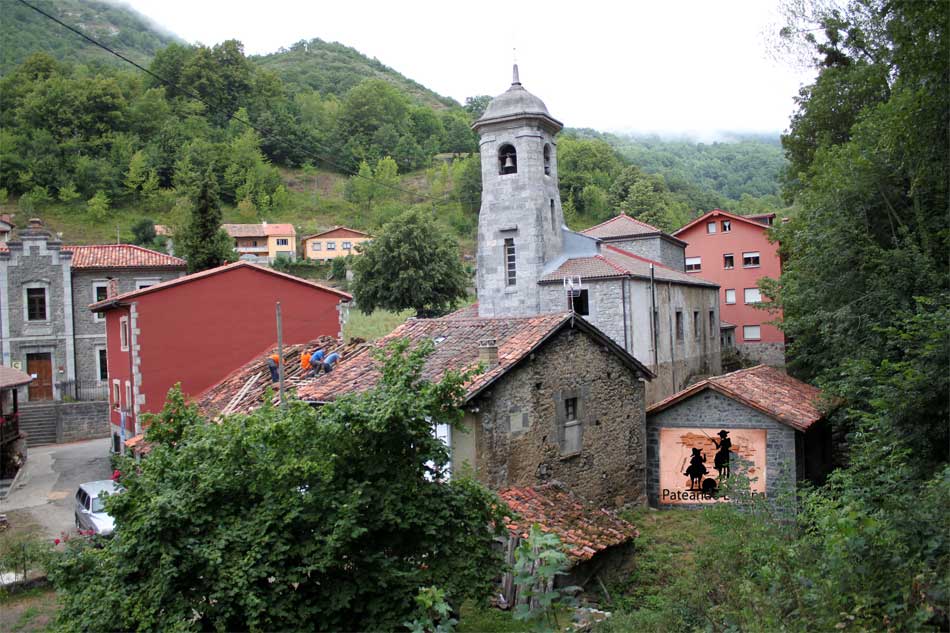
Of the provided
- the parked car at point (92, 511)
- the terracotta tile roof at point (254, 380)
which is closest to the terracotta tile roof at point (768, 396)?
the terracotta tile roof at point (254, 380)

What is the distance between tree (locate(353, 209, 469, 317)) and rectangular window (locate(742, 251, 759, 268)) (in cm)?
1600

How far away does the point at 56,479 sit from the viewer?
21.4 metres

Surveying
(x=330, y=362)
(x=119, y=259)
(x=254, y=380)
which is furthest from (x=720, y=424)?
(x=119, y=259)

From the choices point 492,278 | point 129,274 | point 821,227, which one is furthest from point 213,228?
point 821,227

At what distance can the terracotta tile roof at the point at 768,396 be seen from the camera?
15.8 metres

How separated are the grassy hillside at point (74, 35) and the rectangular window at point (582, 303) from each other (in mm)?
83659

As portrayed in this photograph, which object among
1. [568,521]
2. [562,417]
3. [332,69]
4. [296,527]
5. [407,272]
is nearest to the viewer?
[296,527]

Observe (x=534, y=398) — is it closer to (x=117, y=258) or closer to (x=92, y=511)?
(x=92, y=511)

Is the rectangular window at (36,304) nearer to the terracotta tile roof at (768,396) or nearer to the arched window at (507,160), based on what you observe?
the arched window at (507,160)

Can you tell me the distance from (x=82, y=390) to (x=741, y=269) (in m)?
34.7

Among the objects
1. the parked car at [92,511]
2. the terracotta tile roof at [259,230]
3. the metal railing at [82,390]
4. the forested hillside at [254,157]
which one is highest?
the forested hillside at [254,157]

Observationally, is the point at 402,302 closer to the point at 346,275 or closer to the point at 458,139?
the point at 346,275

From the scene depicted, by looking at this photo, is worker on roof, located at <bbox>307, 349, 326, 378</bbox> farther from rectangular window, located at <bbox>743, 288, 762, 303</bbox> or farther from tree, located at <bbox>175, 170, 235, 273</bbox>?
rectangular window, located at <bbox>743, 288, 762, 303</bbox>

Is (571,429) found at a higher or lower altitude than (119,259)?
lower
